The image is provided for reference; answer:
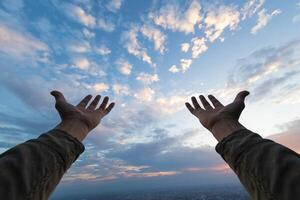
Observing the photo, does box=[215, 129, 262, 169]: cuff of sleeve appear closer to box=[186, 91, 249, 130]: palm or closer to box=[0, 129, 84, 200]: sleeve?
box=[186, 91, 249, 130]: palm

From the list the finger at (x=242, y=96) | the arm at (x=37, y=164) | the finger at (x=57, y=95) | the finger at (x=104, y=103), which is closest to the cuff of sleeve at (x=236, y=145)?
the finger at (x=242, y=96)

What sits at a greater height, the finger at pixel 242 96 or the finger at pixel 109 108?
the finger at pixel 109 108

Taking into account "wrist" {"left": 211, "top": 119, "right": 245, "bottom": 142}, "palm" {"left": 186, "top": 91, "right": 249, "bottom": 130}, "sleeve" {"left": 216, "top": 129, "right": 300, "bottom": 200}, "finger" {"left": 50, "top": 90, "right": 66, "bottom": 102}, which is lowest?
"sleeve" {"left": 216, "top": 129, "right": 300, "bottom": 200}

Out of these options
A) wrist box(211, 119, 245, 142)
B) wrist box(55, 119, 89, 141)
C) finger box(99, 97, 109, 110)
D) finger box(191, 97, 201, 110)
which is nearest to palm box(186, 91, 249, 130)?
wrist box(211, 119, 245, 142)

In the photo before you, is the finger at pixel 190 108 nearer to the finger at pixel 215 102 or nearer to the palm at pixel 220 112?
the palm at pixel 220 112

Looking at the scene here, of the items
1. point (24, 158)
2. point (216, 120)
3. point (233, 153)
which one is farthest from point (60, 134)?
point (216, 120)

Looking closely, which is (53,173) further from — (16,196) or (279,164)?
(279,164)
